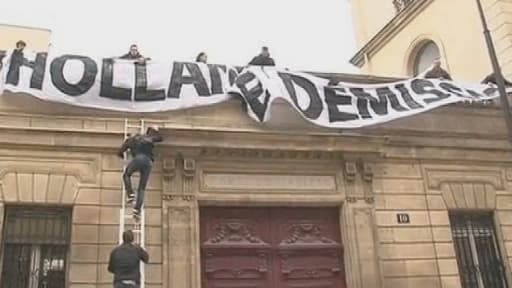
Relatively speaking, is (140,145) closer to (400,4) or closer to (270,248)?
(270,248)

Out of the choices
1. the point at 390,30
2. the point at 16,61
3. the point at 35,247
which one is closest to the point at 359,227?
the point at 35,247

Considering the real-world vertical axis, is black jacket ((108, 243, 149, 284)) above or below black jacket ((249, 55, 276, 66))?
below

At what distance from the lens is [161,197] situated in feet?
35.5

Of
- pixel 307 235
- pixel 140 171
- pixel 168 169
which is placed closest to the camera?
pixel 140 171

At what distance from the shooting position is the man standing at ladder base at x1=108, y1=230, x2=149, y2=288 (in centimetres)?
891

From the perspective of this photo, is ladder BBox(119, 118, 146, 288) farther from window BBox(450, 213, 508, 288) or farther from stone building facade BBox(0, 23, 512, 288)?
window BBox(450, 213, 508, 288)

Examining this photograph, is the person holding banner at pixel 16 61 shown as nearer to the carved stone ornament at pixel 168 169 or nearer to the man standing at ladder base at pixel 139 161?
the man standing at ladder base at pixel 139 161

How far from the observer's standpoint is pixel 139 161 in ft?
32.9

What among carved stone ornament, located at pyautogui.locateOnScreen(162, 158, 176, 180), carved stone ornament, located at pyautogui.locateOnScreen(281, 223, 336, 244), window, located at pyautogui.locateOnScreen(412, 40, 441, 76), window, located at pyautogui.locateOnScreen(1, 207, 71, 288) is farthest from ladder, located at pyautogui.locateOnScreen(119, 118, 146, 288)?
window, located at pyautogui.locateOnScreen(412, 40, 441, 76)

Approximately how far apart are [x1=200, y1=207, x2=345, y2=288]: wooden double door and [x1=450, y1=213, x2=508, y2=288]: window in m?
2.54

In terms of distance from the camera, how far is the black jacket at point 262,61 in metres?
12.9

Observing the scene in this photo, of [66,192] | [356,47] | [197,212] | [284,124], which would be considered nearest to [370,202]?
[284,124]

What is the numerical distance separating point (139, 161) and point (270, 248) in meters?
2.95

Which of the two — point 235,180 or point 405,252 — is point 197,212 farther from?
point 405,252
